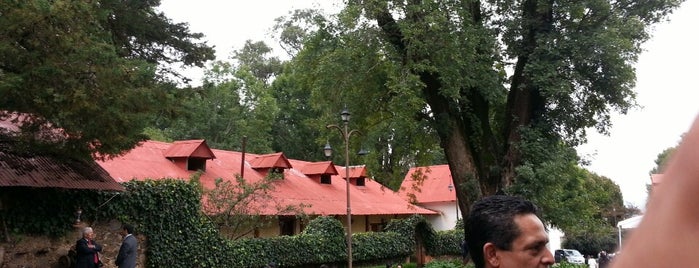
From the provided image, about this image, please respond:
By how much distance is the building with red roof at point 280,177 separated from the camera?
26.3 m

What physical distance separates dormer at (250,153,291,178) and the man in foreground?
28.5 m

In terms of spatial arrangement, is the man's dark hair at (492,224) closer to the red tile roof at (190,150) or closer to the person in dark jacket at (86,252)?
the person in dark jacket at (86,252)

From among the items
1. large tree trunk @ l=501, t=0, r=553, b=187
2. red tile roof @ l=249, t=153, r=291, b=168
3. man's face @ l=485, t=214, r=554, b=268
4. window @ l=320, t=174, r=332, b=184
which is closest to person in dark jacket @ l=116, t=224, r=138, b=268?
large tree trunk @ l=501, t=0, r=553, b=187

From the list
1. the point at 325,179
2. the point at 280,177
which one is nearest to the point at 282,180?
→ the point at 325,179

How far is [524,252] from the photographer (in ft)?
8.88

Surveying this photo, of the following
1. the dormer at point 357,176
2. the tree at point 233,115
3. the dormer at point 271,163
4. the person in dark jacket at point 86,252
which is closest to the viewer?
the person in dark jacket at point 86,252

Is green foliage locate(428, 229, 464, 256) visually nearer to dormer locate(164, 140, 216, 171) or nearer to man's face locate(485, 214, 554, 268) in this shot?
dormer locate(164, 140, 216, 171)

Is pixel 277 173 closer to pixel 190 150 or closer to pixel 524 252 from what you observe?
pixel 190 150

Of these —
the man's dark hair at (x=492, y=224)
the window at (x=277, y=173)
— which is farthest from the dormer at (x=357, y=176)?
the man's dark hair at (x=492, y=224)

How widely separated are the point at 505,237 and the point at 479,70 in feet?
48.6

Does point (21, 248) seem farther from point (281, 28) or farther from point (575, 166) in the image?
point (281, 28)

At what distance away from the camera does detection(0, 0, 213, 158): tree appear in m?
9.30

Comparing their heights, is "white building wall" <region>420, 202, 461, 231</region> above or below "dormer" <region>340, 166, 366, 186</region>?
below

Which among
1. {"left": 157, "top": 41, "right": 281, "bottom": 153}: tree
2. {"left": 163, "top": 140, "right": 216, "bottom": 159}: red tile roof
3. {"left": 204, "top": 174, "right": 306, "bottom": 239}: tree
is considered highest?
{"left": 157, "top": 41, "right": 281, "bottom": 153}: tree
